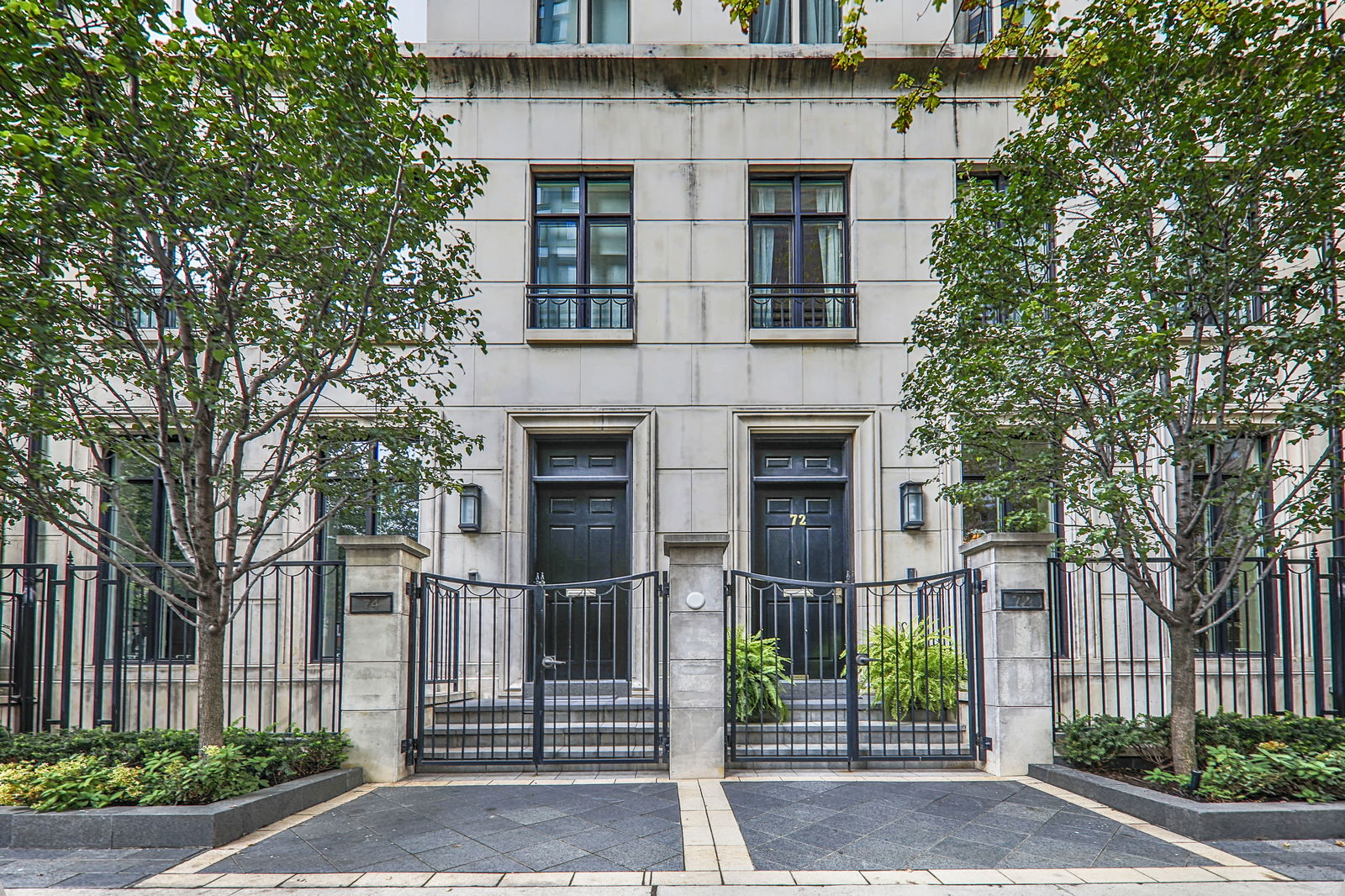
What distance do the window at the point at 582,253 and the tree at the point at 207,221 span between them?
3.53 metres

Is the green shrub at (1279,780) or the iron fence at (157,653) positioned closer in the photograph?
the green shrub at (1279,780)

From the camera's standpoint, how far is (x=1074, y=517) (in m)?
10.3

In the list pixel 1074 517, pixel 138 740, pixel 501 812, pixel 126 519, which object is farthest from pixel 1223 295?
pixel 138 740

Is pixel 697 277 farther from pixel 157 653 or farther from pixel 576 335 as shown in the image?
pixel 157 653

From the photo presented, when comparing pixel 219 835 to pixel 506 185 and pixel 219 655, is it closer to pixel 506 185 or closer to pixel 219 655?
pixel 219 655

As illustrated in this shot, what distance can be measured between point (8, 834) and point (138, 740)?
1447 mm

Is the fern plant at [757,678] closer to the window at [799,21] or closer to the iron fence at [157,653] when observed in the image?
the iron fence at [157,653]

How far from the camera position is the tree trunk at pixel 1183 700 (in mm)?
6566

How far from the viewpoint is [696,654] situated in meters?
7.67

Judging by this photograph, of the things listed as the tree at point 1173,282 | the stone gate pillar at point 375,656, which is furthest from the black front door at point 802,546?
the stone gate pillar at point 375,656

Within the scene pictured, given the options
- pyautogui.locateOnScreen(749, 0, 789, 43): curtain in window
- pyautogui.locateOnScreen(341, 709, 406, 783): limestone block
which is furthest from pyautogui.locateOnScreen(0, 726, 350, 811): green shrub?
pyautogui.locateOnScreen(749, 0, 789, 43): curtain in window

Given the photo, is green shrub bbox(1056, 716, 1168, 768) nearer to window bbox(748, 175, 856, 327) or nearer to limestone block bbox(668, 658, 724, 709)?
limestone block bbox(668, 658, 724, 709)

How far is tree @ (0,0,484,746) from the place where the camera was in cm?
550

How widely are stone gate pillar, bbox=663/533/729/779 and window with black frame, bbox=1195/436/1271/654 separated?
4.07m
